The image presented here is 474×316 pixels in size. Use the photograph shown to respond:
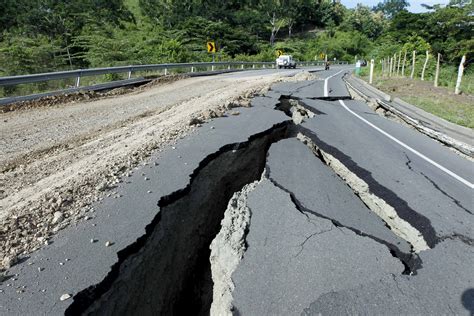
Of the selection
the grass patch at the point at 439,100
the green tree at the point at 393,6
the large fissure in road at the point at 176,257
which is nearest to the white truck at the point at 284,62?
the grass patch at the point at 439,100

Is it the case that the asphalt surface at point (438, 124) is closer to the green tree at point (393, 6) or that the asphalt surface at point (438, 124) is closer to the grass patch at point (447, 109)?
the grass patch at point (447, 109)

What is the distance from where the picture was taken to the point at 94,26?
29.2m

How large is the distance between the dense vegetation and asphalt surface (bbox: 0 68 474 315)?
15971mm

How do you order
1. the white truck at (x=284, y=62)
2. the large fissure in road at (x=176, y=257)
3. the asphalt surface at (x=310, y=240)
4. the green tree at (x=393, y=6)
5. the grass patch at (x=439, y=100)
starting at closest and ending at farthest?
the asphalt surface at (x=310, y=240), the large fissure in road at (x=176, y=257), the grass patch at (x=439, y=100), the white truck at (x=284, y=62), the green tree at (x=393, y=6)

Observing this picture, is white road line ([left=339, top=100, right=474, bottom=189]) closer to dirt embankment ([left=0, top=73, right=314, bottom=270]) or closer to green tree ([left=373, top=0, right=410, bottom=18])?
dirt embankment ([left=0, top=73, right=314, bottom=270])

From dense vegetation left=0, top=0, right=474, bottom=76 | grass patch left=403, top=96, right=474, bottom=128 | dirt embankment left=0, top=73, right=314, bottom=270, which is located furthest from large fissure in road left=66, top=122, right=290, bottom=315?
dense vegetation left=0, top=0, right=474, bottom=76

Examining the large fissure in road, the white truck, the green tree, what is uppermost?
the green tree

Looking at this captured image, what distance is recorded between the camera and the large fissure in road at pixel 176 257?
2795 millimetres

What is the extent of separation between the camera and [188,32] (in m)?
41.0

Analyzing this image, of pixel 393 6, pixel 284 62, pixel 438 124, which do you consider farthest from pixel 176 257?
pixel 393 6

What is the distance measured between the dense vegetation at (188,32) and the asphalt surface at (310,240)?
16.0 m

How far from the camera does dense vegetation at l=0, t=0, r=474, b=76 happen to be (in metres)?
21.5

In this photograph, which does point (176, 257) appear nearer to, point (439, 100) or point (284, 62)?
point (439, 100)

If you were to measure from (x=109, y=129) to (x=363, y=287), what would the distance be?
19.6ft
